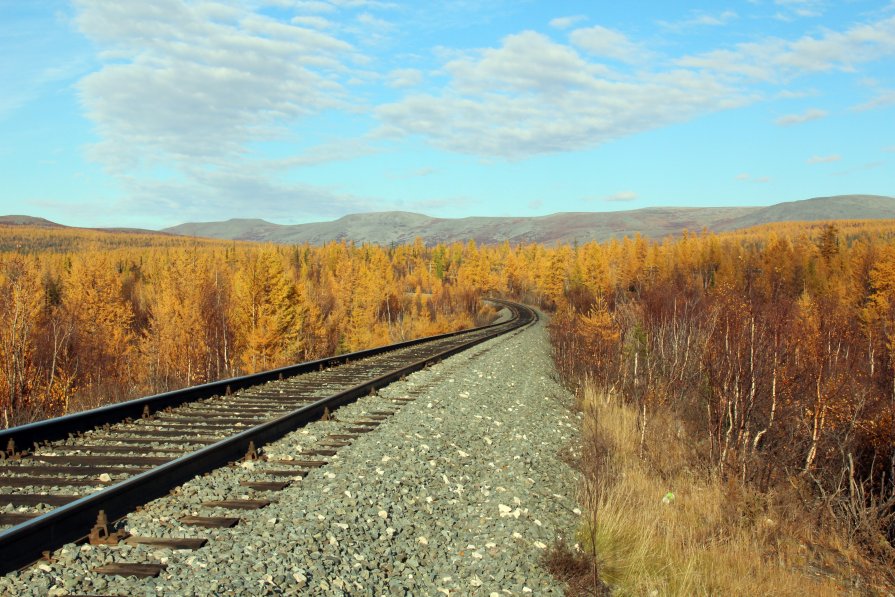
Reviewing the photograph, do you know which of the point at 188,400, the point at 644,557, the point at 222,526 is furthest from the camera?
the point at 188,400

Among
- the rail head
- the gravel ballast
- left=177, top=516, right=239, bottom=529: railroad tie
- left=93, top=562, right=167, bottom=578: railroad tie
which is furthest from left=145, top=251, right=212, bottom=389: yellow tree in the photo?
left=93, top=562, right=167, bottom=578: railroad tie

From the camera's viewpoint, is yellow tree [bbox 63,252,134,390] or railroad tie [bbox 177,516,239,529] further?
yellow tree [bbox 63,252,134,390]

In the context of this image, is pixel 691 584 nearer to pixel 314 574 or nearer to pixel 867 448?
pixel 314 574

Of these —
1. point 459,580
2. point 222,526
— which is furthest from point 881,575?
point 222,526

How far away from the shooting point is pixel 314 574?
162 inches

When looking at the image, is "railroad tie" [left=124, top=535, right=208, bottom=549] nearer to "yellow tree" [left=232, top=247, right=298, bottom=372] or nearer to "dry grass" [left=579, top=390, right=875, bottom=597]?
"dry grass" [left=579, top=390, right=875, bottom=597]

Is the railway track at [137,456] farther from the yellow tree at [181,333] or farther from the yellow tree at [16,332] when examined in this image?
the yellow tree at [181,333]

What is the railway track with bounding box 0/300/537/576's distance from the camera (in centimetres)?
423

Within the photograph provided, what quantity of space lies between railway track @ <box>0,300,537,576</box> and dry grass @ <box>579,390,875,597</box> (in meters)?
3.15

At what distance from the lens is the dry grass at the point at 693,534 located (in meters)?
5.30

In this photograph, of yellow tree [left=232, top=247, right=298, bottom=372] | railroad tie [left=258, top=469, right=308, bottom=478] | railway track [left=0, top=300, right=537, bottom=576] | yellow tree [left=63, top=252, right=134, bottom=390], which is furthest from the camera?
yellow tree [left=232, top=247, right=298, bottom=372]

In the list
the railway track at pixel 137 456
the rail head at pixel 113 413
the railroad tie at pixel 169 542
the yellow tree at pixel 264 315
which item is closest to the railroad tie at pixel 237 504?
the railway track at pixel 137 456

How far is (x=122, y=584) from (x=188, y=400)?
5.83 metres

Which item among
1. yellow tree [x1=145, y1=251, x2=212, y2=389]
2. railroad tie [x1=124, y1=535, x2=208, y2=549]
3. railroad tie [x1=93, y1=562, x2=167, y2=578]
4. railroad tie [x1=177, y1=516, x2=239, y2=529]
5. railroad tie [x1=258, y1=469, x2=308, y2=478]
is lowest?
yellow tree [x1=145, y1=251, x2=212, y2=389]
